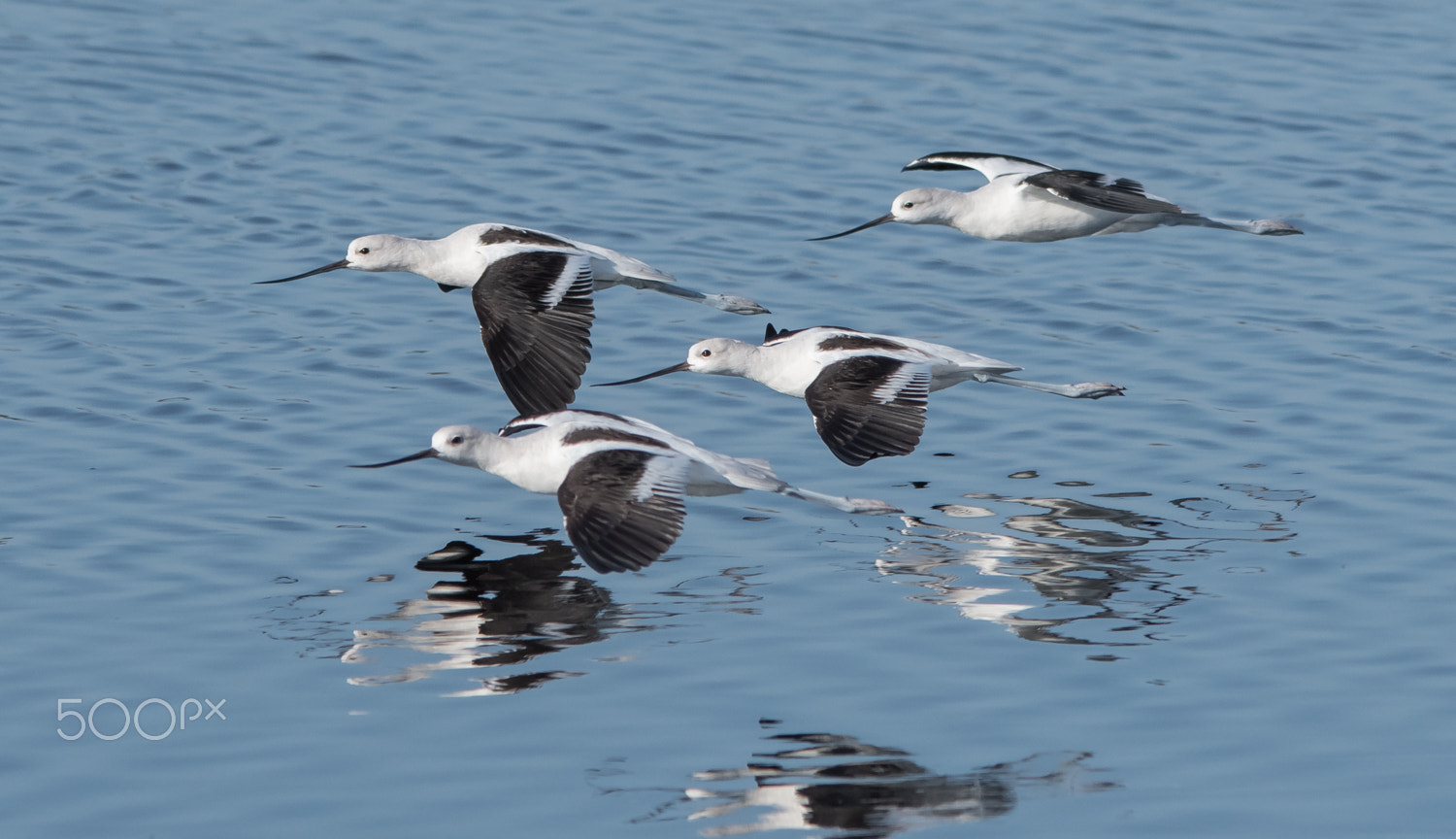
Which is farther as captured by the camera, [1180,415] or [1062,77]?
[1062,77]

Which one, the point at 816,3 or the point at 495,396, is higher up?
the point at 816,3

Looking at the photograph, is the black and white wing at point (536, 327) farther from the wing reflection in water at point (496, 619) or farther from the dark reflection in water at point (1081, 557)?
the dark reflection in water at point (1081, 557)

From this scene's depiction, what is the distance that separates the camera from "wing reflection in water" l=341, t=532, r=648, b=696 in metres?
9.40

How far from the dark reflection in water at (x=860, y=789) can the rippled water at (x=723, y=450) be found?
0.08ft

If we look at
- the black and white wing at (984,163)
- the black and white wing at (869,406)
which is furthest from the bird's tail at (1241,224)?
the black and white wing at (869,406)

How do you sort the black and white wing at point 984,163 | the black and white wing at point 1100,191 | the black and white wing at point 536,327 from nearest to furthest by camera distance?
1. the black and white wing at point 536,327
2. the black and white wing at point 1100,191
3. the black and white wing at point 984,163

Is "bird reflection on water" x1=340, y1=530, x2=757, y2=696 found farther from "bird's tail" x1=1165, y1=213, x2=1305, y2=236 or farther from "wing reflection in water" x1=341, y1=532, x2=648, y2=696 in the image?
"bird's tail" x1=1165, y1=213, x2=1305, y2=236

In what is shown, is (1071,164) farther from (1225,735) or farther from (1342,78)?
(1225,735)

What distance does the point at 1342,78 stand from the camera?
23.4 metres

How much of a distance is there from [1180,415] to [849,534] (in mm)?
3337

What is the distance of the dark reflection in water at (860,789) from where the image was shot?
7.96 meters

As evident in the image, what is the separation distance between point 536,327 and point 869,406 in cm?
212

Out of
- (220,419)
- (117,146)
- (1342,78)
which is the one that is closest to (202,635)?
(220,419)

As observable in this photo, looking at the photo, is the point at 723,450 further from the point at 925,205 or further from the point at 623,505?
the point at 925,205
